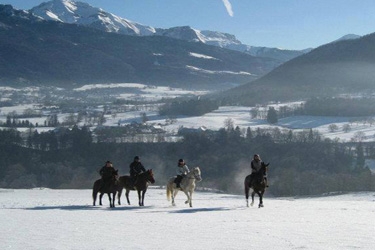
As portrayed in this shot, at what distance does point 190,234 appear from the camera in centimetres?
1525

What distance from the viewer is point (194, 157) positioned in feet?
469

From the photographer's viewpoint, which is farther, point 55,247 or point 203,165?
point 203,165

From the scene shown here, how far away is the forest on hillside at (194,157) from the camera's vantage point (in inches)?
4409

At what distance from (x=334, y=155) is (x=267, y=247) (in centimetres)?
12377

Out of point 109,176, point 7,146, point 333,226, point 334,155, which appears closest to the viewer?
point 333,226

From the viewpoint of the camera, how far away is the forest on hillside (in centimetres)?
11200

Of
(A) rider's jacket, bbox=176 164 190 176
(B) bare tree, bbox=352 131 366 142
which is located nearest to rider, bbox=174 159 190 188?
(A) rider's jacket, bbox=176 164 190 176

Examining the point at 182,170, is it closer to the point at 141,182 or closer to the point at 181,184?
the point at 181,184

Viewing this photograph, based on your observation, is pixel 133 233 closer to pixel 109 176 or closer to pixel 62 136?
pixel 109 176

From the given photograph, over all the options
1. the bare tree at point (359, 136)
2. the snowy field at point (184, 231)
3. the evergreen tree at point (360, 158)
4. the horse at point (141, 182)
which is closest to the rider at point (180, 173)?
the horse at point (141, 182)

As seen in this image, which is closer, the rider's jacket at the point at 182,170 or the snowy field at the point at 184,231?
the snowy field at the point at 184,231

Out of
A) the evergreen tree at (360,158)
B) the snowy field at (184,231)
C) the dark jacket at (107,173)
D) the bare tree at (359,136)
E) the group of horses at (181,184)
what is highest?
the bare tree at (359,136)

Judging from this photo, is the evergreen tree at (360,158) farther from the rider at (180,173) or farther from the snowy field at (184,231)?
the snowy field at (184,231)

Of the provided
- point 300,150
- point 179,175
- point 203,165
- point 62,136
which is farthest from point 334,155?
point 179,175
